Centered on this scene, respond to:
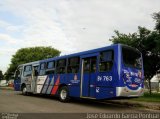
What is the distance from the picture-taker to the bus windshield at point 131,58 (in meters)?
14.1

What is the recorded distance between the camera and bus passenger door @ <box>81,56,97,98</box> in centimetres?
1488

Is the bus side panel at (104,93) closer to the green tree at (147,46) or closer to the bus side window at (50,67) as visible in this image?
the bus side window at (50,67)

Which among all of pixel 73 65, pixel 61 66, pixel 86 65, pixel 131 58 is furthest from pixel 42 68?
pixel 131 58

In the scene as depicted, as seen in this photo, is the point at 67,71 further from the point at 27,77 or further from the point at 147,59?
the point at 147,59

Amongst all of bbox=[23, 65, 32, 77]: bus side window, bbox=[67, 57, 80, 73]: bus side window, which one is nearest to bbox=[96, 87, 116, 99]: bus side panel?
bbox=[67, 57, 80, 73]: bus side window

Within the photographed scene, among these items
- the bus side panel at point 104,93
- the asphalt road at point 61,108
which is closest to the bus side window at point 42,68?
the asphalt road at point 61,108

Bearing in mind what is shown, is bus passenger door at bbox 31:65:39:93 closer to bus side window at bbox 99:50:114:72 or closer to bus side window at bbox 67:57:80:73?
bus side window at bbox 67:57:80:73

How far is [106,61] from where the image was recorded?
46.8 ft

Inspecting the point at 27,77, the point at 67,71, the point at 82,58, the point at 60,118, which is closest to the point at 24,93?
the point at 27,77

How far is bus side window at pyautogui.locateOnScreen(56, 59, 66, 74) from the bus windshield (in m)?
5.04

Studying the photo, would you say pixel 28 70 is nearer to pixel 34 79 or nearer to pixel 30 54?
pixel 34 79

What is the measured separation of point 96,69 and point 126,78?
182cm

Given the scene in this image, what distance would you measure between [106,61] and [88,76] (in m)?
1.65

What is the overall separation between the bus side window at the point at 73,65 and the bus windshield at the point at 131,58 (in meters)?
3.40
